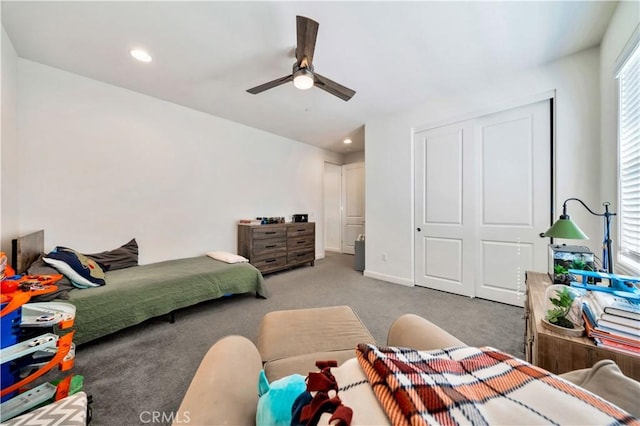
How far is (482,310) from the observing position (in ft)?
8.39

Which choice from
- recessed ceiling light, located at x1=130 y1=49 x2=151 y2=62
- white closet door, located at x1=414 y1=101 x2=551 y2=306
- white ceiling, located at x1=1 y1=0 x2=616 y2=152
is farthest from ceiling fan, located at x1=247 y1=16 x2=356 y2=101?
white closet door, located at x1=414 y1=101 x2=551 y2=306

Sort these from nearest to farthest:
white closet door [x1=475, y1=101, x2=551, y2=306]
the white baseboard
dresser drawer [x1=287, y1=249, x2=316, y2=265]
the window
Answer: the window < white closet door [x1=475, y1=101, x2=551, y2=306] < the white baseboard < dresser drawer [x1=287, y1=249, x2=316, y2=265]

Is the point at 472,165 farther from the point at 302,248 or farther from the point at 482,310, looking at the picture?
the point at 302,248

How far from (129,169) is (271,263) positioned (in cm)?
235

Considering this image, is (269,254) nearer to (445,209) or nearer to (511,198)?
(445,209)

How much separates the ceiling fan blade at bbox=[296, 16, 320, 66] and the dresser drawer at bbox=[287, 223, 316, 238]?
279 cm

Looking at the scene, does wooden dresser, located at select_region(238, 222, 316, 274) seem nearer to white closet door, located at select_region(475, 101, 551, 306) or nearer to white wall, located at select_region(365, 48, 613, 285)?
white wall, located at select_region(365, 48, 613, 285)

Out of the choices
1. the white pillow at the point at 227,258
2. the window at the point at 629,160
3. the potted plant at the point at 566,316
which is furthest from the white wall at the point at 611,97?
the white pillow at the point at 227,258

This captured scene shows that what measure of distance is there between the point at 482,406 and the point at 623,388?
13.4 inches

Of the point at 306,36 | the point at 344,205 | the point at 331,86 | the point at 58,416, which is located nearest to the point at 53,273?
the point at 58,416

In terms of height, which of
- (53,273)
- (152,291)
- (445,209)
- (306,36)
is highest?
(306,36)

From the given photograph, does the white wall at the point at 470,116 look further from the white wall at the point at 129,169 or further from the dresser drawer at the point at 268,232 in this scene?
the white wall at the point at 129,169

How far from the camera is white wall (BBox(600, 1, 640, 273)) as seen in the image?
64.9 inches

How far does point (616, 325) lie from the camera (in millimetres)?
819
